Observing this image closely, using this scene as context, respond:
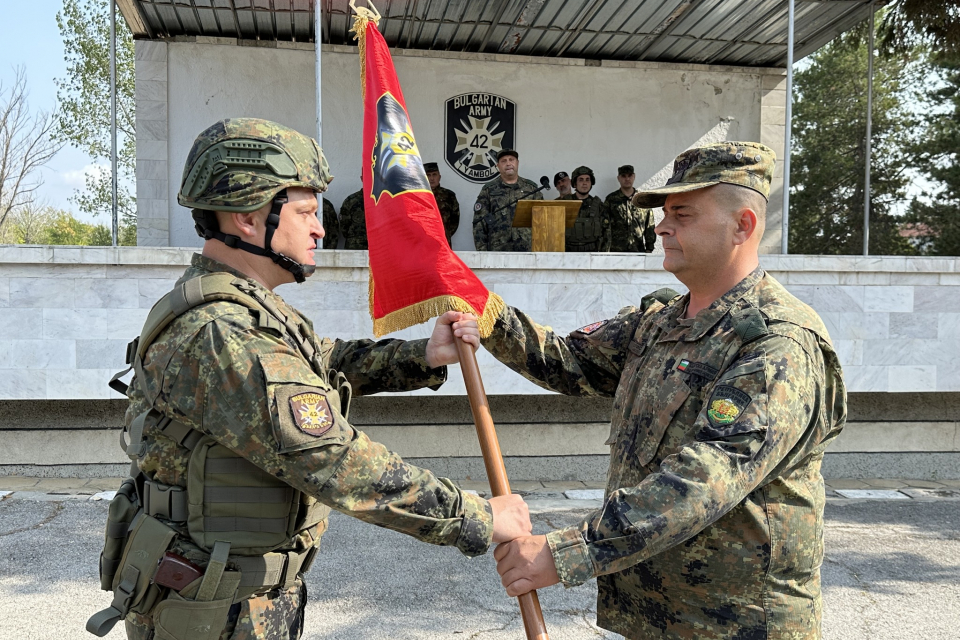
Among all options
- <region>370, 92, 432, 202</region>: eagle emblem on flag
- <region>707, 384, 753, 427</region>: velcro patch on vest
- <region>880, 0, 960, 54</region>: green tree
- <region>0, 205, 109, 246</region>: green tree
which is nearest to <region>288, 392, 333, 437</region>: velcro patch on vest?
<region>707, 384, 753, 427</region>: velcro patch on vest

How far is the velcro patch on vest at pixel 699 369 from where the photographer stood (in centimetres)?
211

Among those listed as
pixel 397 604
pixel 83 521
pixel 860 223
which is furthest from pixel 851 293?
pixel 860 223

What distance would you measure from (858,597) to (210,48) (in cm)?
965

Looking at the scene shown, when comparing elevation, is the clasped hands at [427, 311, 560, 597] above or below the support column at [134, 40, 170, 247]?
below

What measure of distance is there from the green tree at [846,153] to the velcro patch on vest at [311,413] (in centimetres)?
2224

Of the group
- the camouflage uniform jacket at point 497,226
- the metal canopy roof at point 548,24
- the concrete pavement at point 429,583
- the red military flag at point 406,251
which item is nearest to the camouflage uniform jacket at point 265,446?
the red military flag at point 406,251

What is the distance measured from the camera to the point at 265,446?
1860 mm

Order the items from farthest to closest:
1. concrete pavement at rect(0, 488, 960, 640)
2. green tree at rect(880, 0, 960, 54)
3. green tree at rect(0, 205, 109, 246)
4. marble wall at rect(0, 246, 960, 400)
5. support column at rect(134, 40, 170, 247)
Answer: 1. green tree at rect(0, 205, 109, 246)
2. green tree at rect(880, 0, 960, 54)
3. support column at rect(134, 40, 170, 247)
4. marble wall at rect(0, 246, 960, 400)
5. concrete pavement at rect(0, 488, 960, 640)

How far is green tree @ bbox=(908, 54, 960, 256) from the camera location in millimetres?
19312

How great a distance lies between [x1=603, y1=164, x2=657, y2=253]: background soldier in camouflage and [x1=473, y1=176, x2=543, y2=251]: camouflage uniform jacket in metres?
1.49

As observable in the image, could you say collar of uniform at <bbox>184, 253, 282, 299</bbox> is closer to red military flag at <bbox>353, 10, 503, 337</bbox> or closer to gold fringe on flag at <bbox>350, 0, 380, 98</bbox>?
red military flag at <bbox>353, 10, 503, 337</bbox>

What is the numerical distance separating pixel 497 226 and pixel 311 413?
7633 mm

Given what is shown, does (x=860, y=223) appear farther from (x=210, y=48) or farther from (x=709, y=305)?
(x=709, y=305)

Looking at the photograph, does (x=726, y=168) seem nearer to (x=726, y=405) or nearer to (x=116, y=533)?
(x=726, y=405)
